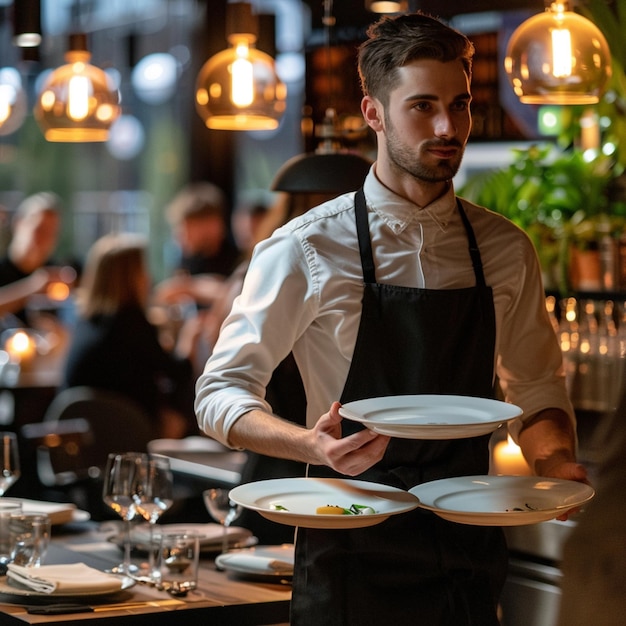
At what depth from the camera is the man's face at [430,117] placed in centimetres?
245

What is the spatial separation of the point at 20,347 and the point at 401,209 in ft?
16.5

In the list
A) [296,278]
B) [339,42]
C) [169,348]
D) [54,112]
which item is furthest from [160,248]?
[296,278]

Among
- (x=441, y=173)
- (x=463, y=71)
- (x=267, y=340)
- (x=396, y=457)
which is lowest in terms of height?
(x=396, y=457)

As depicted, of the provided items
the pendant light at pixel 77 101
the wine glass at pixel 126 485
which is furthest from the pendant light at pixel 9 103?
the wine glass at pixel 126 485

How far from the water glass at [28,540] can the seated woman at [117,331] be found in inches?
134

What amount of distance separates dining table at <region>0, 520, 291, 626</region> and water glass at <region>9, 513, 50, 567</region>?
8 centimetres

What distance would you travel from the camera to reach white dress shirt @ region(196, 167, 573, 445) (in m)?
2.51

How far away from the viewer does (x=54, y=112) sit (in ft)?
14.1

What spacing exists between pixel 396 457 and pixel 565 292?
76.3 inches

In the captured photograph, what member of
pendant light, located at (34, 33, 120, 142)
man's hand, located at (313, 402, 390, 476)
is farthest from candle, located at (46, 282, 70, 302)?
man's hand, located at (313, 402, 390, 476)

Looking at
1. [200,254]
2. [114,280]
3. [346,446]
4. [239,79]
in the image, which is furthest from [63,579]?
[200,254]

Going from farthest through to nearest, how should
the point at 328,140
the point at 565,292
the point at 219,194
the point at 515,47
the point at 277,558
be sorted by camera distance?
1. the point at 219,194
2. the point at 565,292
3. the point at 328,140
4. the point at 515,47
5. the point at 277,558

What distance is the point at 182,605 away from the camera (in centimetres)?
292

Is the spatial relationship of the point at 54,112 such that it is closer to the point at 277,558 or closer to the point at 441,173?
the point at 277,558
